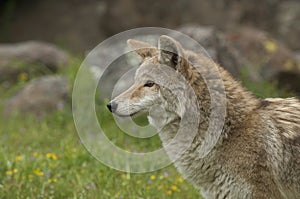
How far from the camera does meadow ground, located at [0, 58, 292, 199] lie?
5766 millimetres

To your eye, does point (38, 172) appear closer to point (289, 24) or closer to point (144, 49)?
point (144, 49)

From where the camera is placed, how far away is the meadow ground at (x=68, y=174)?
227 inches

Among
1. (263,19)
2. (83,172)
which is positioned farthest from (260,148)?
(263,19)

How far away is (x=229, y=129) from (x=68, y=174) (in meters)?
2.22

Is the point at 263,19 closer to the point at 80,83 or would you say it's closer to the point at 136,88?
the point at 80,83

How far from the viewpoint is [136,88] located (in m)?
4.86

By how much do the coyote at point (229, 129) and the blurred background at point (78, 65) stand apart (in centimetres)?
116

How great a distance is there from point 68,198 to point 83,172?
674mm

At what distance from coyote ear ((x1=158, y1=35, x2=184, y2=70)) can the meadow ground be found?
60.7 inches

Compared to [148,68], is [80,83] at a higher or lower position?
lower

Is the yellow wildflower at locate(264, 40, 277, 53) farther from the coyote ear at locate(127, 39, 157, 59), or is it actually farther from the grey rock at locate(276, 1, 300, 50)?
the coyote ear at locate(127, 39, 157, 59)

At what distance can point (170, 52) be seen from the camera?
15.4ft

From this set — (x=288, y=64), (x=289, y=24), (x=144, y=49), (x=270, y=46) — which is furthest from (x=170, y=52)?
(x=289, y=24)

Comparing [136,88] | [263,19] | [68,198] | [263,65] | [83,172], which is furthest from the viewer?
[263,19]
